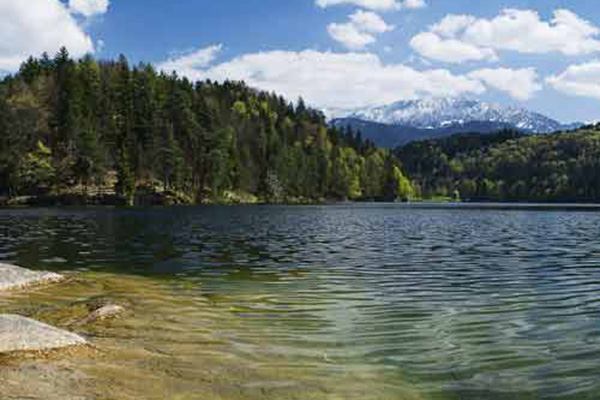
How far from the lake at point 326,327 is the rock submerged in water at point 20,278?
3.93ft

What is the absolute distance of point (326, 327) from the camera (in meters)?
17.3

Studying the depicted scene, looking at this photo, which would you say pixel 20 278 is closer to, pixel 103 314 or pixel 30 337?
pixel 103 314

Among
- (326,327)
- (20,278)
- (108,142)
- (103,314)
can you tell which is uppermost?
(108,142)

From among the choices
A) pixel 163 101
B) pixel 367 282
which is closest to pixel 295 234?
pixel 367 282

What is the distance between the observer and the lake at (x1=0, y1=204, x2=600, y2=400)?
11.5m

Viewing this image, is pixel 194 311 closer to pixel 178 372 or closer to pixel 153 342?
pixel 153 342

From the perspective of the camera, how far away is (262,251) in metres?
41.8

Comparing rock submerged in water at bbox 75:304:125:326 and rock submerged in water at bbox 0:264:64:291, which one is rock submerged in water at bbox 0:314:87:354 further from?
rock submerged in water at bbox 0:264:64:291

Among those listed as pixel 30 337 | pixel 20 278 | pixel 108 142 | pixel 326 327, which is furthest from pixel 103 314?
pixel 108 142

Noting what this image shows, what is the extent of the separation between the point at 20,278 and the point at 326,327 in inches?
615

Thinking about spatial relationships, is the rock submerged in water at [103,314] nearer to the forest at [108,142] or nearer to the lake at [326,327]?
the lake at [326,327]

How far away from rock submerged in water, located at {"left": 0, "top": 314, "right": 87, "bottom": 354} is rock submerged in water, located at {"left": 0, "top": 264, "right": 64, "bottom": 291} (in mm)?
11093

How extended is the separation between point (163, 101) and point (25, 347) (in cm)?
18679

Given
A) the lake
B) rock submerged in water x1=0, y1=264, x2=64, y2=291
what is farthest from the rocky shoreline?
rock submerged in water x1=0, y1=264, x2=64, y2=291
